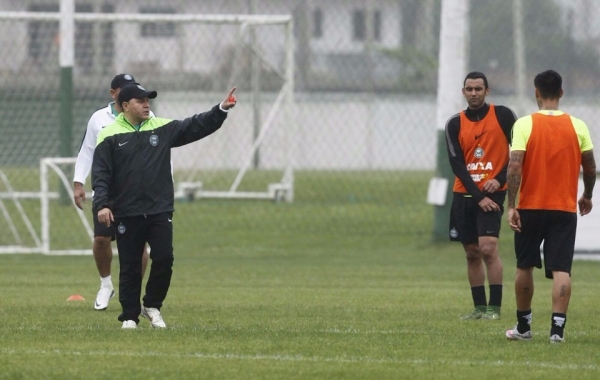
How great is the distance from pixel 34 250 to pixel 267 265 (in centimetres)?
359

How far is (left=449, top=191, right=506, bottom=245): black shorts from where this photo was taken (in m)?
11.2

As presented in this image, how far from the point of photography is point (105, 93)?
2445cm

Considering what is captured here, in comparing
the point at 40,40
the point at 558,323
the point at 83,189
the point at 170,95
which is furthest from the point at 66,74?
the point at 558,323

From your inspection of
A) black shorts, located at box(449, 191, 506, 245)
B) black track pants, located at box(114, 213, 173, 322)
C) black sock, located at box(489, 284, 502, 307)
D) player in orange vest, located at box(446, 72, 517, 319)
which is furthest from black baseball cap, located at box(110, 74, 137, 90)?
black sock, located at box(489, 284, 502, 307)

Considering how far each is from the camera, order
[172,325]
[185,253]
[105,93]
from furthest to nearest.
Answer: [105,93], [185,253], [172,325]

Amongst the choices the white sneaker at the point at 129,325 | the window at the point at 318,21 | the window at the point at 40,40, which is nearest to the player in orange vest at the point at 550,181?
the white sneaker at the point at 129,325

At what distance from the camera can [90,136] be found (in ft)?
38.9

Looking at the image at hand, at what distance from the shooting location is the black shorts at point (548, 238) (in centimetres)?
927

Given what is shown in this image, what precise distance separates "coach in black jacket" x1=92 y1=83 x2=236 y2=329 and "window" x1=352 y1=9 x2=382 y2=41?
49.6 ft

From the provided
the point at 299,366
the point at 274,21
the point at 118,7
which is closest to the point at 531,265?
the point at 299,366

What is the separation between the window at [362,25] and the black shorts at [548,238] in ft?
51.5

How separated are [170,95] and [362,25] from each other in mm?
4114

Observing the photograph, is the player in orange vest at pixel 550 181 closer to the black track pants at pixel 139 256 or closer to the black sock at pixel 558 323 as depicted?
the black sock at pixel 558 323

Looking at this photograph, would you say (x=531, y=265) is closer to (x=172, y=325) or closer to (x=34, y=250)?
(x=172, y=325)
